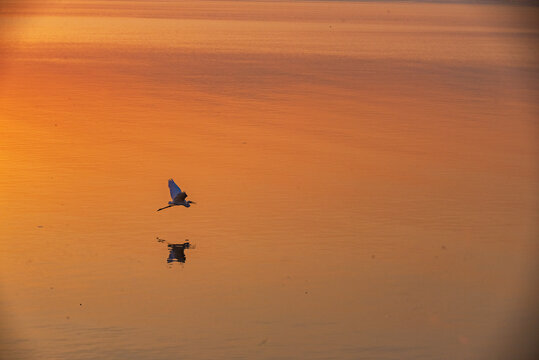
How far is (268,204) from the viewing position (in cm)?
1472

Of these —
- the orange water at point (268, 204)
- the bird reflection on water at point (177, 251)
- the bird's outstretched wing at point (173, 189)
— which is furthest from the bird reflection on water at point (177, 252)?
the bird's outstretched wing at point (173, 189)

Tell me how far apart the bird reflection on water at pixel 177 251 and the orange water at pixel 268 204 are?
10 cm

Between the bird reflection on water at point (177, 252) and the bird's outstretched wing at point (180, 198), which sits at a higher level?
the bird's outstretched wing at point (180, 198)

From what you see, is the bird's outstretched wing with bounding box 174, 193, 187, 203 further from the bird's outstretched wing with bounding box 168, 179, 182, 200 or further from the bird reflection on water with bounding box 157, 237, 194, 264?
the bird reflection on water with bounding box 157, 237, 194, 264

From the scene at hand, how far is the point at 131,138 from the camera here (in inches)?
709

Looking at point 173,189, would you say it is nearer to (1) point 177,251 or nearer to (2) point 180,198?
(2) point 180,198

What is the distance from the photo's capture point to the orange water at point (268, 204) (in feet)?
37.5

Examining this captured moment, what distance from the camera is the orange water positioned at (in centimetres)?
1142

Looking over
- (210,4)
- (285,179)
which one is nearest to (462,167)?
(285,179)

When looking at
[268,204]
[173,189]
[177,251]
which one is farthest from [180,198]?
[268,204]

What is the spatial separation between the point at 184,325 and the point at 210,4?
31.2 meters

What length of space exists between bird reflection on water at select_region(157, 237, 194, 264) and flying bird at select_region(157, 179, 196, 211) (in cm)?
75

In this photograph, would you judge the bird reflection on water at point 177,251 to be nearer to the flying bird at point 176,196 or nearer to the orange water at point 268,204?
the orange water at point 268,204

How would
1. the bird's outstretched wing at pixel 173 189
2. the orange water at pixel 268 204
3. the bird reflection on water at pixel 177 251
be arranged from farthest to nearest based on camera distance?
the bird's outstretched wing at pixel 173 189 < the bird reflection on water at pixel 177 251 < the orange water at pixel 268 204
